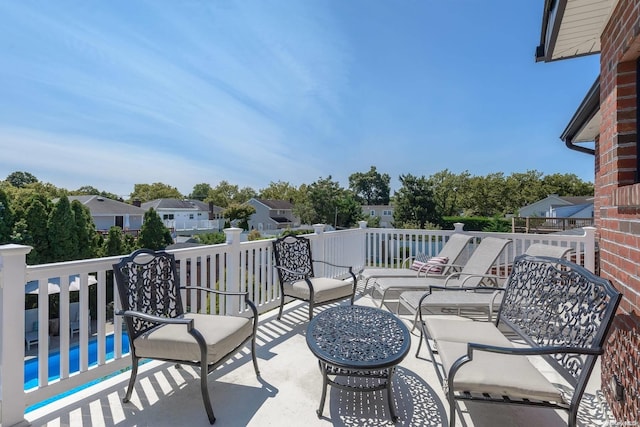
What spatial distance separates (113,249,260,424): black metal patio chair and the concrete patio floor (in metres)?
0.16

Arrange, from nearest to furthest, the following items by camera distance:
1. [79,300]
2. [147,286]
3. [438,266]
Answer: [147,286] < [79,300] < [438,266]

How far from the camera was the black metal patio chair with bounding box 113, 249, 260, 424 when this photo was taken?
2033mm

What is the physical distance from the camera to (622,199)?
70.2 inches

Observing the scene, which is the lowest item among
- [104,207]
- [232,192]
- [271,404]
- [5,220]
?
[271,404]

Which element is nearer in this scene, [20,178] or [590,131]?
[590,131]

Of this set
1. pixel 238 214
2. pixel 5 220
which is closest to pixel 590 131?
pixel 5 220

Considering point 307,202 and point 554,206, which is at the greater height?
point 307,202

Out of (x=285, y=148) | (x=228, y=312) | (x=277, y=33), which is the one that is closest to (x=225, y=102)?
(x=277, y=33)

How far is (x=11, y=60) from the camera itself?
1107 centimetres

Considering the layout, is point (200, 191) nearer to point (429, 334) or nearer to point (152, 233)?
point (152, 233)

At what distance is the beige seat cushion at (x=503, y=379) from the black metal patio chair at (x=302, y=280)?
196 cm

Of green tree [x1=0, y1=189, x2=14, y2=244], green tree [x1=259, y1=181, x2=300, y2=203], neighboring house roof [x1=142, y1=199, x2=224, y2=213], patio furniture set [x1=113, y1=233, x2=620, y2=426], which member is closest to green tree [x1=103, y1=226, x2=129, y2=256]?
green tree [x1=0, y1=189, x2=14, y2=244]

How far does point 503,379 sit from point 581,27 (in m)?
2.90

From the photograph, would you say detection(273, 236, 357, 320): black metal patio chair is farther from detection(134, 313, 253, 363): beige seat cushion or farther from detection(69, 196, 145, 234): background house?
detection(69, 196, 145, 234): background house
